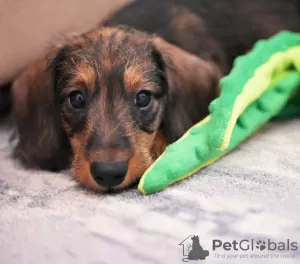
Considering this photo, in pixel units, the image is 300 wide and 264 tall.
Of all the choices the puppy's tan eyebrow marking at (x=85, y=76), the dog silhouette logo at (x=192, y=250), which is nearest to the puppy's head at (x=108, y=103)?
the puppy's tan eyebrow marking at (x=85, y=76)

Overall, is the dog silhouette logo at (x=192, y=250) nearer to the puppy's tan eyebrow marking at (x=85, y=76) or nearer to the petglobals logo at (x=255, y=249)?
the petglobals logo at (x=255, y=249)

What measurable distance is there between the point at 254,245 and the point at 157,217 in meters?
0.21

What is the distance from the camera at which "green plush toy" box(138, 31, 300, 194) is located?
1.17 meters

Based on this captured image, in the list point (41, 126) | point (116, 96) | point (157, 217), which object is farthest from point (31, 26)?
point (157, 217)

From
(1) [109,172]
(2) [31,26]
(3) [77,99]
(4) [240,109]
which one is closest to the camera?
(1) [109,172]

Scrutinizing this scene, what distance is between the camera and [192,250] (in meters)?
0.94

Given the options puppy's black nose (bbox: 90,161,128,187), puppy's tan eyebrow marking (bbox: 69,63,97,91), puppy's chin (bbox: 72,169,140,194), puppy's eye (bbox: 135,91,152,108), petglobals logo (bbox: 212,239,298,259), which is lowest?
puppy's chin (bbox: 72,169,140,194)

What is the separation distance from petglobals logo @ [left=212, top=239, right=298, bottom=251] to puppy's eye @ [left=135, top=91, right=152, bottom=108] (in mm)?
558

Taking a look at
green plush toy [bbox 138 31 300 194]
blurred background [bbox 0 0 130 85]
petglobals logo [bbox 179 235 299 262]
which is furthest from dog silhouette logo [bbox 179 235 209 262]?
blurred background [bbox 0 0 130 85]

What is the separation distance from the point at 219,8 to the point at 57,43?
2.46 feet

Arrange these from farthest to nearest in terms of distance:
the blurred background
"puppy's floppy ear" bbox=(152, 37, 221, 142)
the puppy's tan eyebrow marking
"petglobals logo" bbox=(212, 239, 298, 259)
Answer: the blurred background
"puppy's floppy ear" bbox=(152, 37, 221, 142)
the puppy's tan eyebrow marking
"petglobals logo" bbox=(212, 239, 298, 259)

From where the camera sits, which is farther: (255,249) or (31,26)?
(31,26)

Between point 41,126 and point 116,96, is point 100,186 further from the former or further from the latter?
point 41,126

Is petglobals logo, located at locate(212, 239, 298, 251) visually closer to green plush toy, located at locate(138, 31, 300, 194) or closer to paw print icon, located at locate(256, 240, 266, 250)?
paw print icon, located at locate(256, 240, 266, 250)
